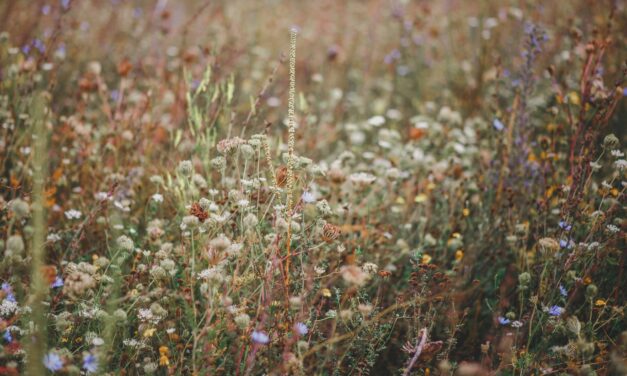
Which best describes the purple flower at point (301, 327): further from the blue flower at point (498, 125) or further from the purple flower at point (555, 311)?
the blue flower at point (498, 125)

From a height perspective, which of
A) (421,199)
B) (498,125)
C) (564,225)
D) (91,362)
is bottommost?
(91,362)

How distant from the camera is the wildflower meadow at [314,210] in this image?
1765 millimetres

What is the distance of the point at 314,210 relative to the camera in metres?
2.75

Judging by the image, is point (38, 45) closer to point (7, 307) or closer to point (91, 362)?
point (7, 307)

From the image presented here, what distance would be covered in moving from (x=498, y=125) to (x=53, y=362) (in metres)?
2.50

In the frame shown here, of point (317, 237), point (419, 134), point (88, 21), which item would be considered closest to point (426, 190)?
point (419, 134)

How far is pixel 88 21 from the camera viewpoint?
5.06 meters

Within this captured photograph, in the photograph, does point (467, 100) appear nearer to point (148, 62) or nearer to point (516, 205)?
point (516, 205)

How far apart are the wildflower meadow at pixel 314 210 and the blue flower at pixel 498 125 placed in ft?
0.10

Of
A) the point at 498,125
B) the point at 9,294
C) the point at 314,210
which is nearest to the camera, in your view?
the point at 9,294

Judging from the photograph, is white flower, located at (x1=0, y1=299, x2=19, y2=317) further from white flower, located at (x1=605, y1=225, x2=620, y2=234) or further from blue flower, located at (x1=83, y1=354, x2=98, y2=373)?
white flower, located at (x1=605, y1=225, x2=620, y2=234)

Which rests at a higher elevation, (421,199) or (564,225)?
(564,225)

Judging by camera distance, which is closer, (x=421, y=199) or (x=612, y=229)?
(x=612, y=229)

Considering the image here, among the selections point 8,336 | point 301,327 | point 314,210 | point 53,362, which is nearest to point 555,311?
point 301,327
